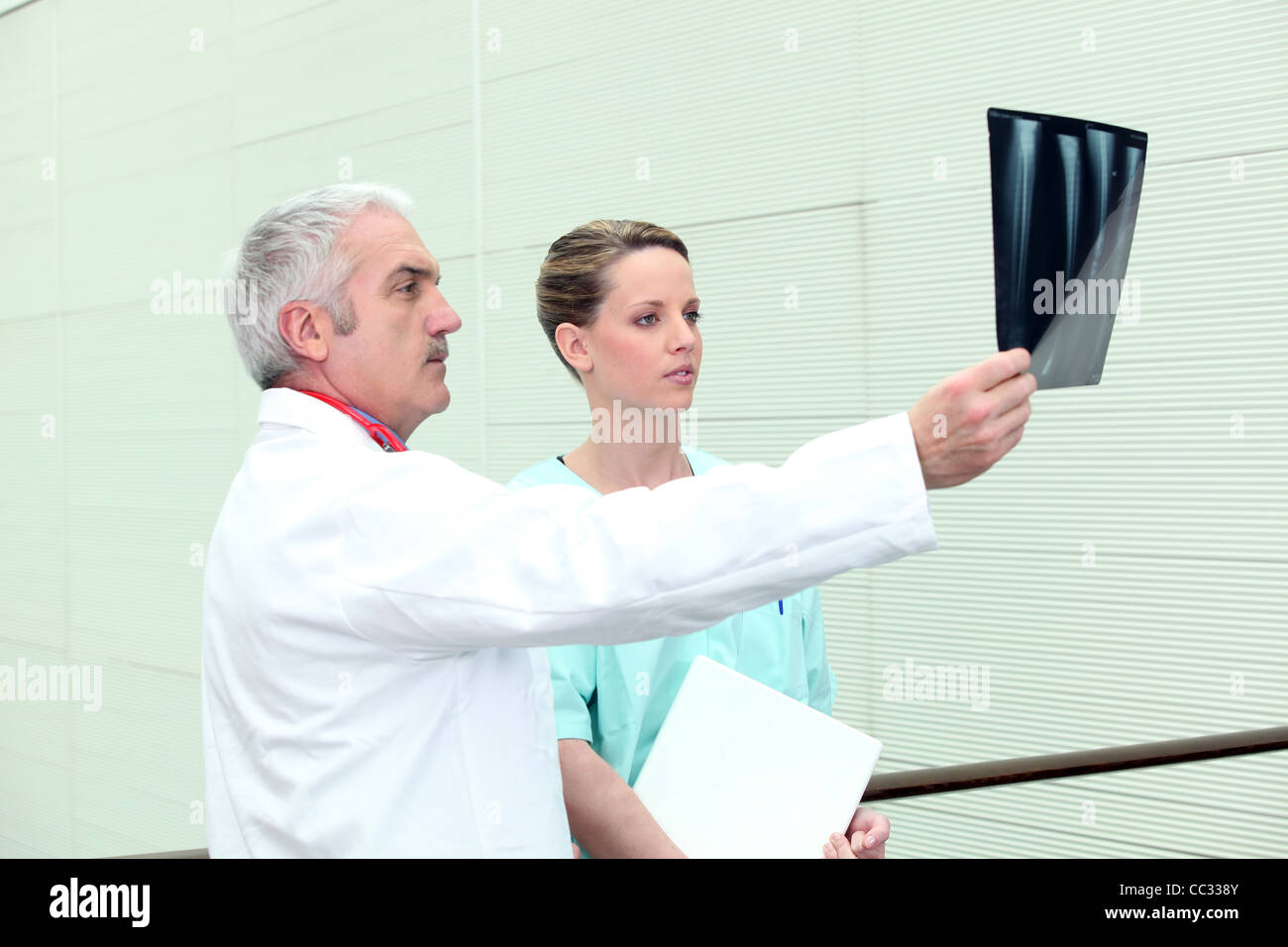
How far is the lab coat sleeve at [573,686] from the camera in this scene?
138 cm

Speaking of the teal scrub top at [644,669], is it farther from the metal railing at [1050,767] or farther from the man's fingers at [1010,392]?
the man's fingers at [1010,392]

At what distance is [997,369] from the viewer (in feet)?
2.68

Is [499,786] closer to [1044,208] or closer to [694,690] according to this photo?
[694,690]

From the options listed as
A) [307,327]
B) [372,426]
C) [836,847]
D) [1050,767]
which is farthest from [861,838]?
[307,327]

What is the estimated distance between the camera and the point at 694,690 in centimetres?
129

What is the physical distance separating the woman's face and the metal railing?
0.62 m

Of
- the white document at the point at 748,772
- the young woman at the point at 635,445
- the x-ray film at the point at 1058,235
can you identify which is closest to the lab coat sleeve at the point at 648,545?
the x-ray film at the point at 1058,235

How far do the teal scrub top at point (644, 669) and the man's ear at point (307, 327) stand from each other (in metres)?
0.40

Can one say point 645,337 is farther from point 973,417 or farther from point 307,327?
point 973,417

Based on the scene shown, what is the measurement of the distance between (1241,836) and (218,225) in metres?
4.31

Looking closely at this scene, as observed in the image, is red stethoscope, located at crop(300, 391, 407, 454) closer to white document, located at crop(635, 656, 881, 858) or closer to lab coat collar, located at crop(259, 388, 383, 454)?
lab coat collar, located at crop(259, 388, 383, 454)

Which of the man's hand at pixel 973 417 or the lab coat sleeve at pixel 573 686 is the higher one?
the man's hand at pixel 973 417

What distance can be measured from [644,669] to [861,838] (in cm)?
36

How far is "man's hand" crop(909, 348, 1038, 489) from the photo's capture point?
0.82 metres
